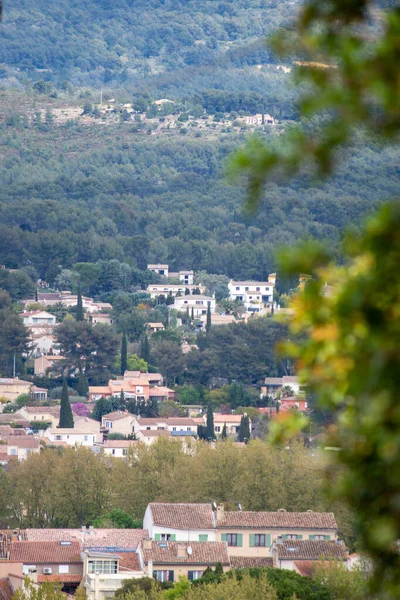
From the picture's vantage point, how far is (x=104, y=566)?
34.1m

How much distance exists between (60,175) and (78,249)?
38232 mm

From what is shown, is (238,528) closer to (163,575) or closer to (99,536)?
(99,536)

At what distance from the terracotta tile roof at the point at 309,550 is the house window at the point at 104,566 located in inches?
167

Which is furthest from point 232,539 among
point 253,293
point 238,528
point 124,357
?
point 253,293

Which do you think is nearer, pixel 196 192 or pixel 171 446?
pixel 171 446

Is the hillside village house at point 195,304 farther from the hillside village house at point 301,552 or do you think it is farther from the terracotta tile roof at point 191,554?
the terracotta tile roof at point 191,554

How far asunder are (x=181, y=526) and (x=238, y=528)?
1488 mm

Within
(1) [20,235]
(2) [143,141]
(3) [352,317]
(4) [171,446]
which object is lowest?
(2) [143,141]

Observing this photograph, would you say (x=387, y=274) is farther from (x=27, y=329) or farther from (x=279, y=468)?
(x=27, y=329)

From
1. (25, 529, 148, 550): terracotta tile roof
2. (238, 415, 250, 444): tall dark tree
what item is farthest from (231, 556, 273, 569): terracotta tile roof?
(238, 415, 250, 444): tall dark tree

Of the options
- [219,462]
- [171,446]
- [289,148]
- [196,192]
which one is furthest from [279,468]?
[196,192]

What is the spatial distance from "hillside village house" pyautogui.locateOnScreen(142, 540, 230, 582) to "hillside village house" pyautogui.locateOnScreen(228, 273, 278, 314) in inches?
3180

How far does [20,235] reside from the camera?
124m

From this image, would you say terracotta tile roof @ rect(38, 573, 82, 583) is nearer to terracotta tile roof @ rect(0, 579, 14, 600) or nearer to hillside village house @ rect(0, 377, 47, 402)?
terracotta tile roof @ rect(0, 579, 14, 600)
